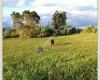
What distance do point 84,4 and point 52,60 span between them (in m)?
0.51

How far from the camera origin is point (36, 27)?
7.16 feet

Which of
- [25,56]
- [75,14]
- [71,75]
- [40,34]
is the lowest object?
[71,75]

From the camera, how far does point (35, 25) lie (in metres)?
2.18

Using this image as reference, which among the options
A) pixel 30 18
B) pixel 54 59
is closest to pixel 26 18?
pixel 30 18

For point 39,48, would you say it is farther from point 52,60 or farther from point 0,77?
point 0,77

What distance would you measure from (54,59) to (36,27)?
0.95ft

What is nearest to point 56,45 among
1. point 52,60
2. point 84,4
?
point 52,60

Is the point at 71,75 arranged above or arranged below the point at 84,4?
below

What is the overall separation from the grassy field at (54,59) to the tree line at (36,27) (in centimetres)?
4

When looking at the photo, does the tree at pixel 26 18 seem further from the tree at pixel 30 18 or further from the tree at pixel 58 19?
the tree at pixel 58 19

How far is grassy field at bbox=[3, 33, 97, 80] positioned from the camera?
2.13m

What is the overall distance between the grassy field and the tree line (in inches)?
1.6

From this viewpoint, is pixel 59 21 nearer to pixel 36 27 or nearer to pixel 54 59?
pixel 36 27

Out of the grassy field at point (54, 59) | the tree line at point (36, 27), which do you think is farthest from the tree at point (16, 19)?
the grassy field at point (54, 59)
